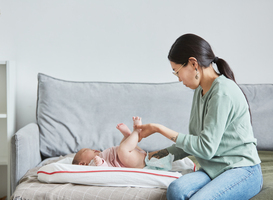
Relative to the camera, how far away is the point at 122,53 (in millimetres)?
2322

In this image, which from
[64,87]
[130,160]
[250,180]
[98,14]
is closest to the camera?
[250,180]

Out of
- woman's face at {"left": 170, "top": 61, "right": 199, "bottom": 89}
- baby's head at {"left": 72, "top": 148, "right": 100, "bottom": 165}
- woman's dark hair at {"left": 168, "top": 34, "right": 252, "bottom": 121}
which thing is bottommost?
baby's head at {"left": 72, "top": 148, "right": 100, "bottom": 165}

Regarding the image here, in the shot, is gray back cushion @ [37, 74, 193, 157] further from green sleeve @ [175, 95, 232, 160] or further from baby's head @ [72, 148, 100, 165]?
green sleeve @ [175, 95, 232, 160]

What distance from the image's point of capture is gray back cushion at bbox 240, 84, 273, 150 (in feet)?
6.42

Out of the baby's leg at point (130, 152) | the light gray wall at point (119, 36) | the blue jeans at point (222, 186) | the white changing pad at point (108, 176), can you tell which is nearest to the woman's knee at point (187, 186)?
the blue jeans at point (222, 186)

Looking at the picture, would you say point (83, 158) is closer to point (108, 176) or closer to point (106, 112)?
point (108, 176)

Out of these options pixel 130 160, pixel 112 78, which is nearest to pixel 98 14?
pixel 112 78

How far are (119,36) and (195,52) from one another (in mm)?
1222

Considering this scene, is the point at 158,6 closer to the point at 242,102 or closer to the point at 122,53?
the point at 122,53

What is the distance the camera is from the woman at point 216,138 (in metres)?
1.09

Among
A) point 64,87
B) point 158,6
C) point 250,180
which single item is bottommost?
point 250,180

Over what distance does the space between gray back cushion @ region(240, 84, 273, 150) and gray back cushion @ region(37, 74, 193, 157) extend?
18.8 inches

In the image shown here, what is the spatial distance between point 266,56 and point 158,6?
1046 millimetres

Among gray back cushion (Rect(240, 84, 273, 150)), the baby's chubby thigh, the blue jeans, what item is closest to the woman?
the blue jeans
